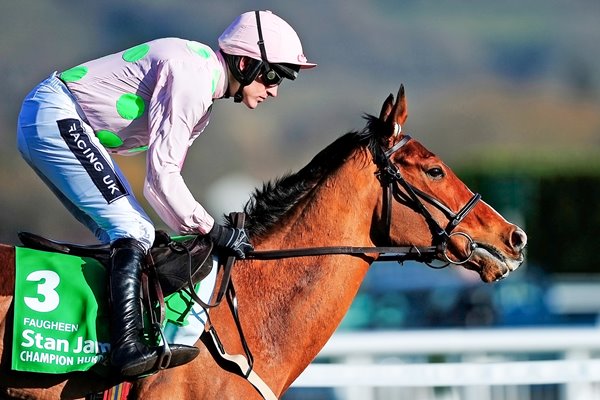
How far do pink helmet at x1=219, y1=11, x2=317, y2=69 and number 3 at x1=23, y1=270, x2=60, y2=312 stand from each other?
1064 millimetres

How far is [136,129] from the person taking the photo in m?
4.01

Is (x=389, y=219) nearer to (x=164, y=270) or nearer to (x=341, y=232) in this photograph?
(x=341, y=232)

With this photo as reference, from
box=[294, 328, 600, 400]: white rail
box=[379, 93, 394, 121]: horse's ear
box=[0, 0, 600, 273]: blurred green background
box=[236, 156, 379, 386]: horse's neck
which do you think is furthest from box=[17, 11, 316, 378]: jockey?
box=[0, 0, 600, 273]: blurred green background

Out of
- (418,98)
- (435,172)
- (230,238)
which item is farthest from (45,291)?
(418,98)

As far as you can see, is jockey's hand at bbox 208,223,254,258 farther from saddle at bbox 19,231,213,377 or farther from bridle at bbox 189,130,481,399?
bridle at bbox 189,130,481,399

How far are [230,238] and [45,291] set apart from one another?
2.25 feet

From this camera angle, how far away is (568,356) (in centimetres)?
664

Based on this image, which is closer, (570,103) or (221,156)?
(221,156)

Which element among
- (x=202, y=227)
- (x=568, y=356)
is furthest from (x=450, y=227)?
(x=568, y=356)

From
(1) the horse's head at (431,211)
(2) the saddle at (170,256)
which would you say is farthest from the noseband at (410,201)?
(2) the saddle at (170,256)

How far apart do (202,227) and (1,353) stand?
2.69 feet

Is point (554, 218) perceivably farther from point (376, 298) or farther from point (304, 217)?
point (304, 217)

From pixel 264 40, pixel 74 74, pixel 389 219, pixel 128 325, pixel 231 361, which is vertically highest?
pixel 264 40

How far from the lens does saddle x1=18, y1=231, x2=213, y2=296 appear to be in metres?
3.78
